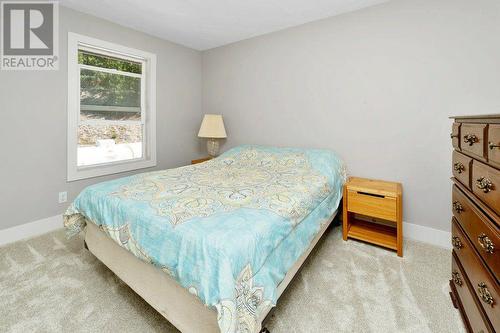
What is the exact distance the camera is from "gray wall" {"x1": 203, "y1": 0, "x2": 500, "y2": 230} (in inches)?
78.7

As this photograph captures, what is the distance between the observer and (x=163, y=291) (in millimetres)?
1234

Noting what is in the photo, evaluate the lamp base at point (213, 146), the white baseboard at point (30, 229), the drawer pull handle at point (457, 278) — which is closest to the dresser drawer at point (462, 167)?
the drawer pull handle at point (457, 278)

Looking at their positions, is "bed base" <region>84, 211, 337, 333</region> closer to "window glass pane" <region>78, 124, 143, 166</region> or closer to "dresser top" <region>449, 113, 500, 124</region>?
"dresser top" <region>449, 113, 500, 124</region>

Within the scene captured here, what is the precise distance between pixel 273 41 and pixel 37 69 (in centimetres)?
254

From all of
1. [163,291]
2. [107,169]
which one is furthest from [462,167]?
[107,169]

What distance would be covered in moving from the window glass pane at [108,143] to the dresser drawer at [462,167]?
333 centimetres

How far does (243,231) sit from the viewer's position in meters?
1.08

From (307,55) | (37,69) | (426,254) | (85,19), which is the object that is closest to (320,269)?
(426,254)

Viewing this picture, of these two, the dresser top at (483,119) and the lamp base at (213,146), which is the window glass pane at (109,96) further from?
the dresser top at (483,119)

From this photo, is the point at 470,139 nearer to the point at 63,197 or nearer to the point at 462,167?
the point at 462,167

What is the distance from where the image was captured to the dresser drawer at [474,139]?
994 mm

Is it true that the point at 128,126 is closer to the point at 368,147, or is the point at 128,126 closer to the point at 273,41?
the point at 273,41

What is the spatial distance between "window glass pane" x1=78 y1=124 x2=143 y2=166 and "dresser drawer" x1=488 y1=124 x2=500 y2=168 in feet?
11.1

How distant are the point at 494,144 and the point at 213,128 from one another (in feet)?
9.59
